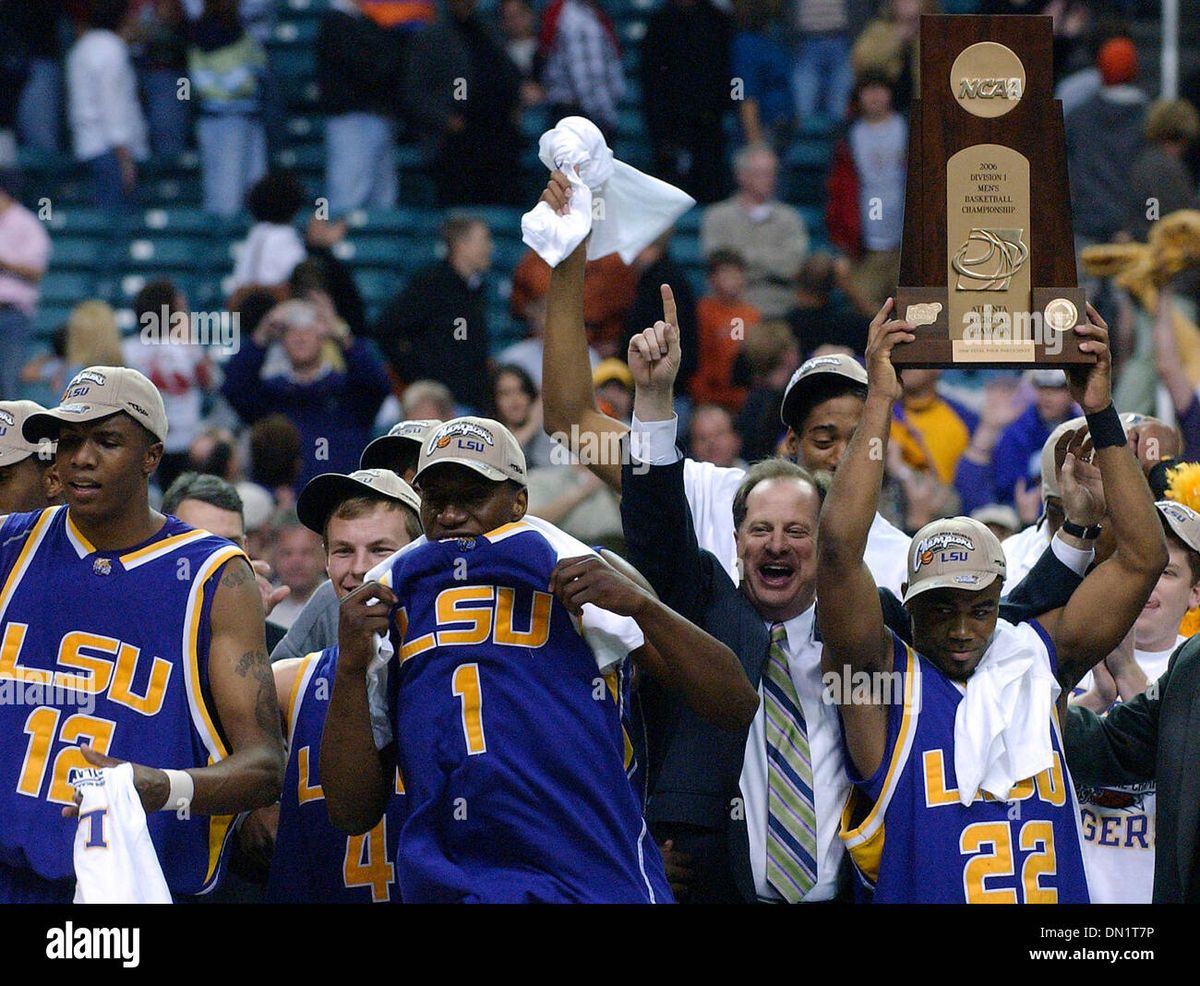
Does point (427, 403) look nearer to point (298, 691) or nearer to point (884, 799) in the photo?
point (298, 691)

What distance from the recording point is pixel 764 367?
9.99 m

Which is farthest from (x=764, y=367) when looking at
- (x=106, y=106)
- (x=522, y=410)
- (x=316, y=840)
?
(x=316, y=840)

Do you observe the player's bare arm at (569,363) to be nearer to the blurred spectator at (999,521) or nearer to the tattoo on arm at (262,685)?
the tattoo on arm at (262,685)

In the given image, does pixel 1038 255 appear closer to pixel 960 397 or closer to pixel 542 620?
pixel 542 620

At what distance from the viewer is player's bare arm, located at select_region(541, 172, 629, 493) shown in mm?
5648

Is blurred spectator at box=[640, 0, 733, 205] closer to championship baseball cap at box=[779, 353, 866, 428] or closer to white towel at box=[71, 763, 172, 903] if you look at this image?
championship baseball cap at box=[779, 353, 866, 428]

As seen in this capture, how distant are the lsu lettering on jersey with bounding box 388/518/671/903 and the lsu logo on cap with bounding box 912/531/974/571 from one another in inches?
30.8

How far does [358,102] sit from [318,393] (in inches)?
119

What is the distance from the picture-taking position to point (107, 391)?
16.1ft

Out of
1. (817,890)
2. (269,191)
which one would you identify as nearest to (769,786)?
(817,890)

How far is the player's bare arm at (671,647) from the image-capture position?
14.6 ft

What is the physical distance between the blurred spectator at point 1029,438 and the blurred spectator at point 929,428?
0.20 m

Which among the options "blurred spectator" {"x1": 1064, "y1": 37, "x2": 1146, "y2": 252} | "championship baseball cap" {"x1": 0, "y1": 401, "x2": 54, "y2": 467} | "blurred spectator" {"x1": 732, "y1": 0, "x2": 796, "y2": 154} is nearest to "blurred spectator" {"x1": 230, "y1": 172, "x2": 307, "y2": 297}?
"blurred spectator" {"x1": 732, "y1": 0, "x2": 796, "y2": 154}

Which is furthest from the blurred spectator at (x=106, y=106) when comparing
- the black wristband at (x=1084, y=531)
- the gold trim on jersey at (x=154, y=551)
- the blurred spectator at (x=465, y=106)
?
the black wristband at (x=1084, y=531)
